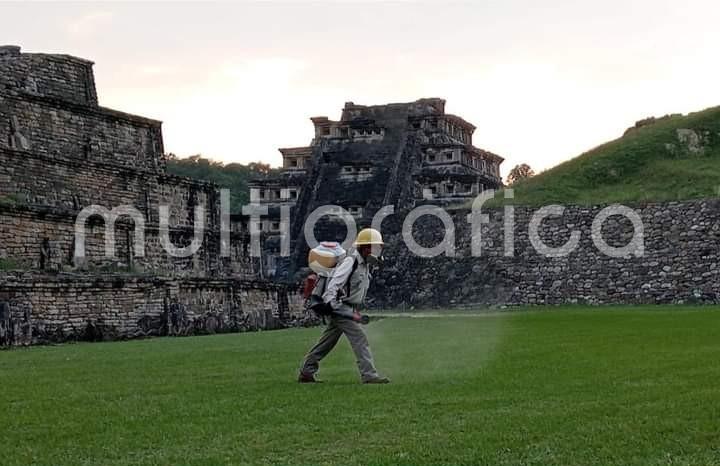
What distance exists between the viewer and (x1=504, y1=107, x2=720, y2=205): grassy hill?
35531 millimetres

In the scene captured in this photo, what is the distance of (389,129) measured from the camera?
2141 inches

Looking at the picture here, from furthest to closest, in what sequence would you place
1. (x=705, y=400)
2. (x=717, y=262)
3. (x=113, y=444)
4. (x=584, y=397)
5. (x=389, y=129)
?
(x=389, y=129) < (x=717, y=262) < (x=584, y=397) < (x=705, y=400) < (x=113, y=444)

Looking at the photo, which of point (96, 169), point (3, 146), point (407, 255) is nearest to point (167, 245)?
point (96, 169)

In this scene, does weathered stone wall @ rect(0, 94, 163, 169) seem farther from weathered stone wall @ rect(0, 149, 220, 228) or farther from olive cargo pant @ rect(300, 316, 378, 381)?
olive cargo pant @ rect(300, 316, 378, 381)

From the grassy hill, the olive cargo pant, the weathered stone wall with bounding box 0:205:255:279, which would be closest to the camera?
the olive cargo pant

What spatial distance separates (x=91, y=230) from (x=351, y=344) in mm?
15815

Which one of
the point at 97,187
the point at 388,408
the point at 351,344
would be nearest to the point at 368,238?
the point at 351,344

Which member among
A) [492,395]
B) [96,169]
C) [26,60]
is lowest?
[492,395]

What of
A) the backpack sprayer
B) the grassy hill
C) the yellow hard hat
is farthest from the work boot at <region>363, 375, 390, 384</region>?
the grassy hill

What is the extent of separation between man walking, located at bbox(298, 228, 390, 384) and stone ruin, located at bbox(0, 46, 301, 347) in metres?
11.1

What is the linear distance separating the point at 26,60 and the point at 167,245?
18.3ft

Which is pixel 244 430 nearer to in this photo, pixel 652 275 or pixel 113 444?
pixel 113 444

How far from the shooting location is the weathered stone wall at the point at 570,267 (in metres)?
32.2

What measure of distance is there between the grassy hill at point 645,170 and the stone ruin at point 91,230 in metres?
12.2
